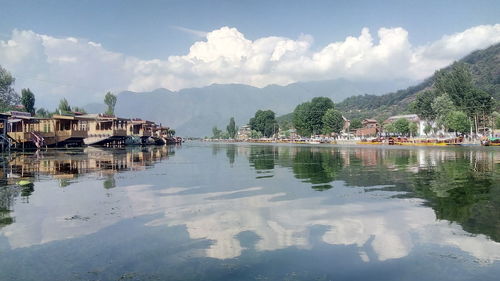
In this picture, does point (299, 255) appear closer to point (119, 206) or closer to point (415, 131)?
point (119, 206)

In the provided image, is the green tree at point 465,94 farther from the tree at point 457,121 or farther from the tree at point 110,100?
the tree at point 110,100

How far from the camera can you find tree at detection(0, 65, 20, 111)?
277 feet

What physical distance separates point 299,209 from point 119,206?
6.47m

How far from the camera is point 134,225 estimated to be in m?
10.6

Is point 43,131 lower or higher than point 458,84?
lower

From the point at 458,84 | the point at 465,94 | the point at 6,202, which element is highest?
the point at 458,84

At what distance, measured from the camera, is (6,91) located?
86750 millimetres

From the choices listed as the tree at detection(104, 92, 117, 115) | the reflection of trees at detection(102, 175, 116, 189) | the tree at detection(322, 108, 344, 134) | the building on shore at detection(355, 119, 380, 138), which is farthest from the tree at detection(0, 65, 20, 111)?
the building on shore at detection(355, 119, 380, 138)

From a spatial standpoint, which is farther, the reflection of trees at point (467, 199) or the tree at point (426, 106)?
the tree at point (426, 106)

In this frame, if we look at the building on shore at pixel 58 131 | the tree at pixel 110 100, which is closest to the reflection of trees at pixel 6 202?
the building on shore at pixel 58 131

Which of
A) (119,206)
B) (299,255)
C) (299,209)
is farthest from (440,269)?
(119,206)

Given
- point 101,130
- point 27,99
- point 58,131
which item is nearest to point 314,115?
point 101,130

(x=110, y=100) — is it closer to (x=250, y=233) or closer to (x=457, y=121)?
(x=457, y=121)

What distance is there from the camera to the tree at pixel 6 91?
277 ft
